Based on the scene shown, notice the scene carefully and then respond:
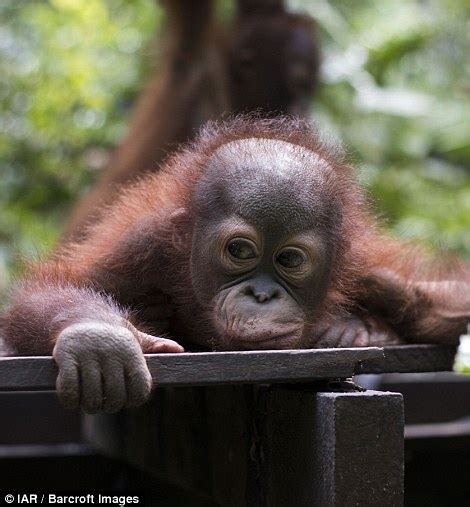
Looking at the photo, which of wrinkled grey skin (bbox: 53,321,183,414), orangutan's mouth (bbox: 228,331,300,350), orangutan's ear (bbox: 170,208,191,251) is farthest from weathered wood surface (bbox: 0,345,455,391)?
orangutan's ear (bbox: 170,208,191,251)

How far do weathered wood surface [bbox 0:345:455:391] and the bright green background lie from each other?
3.54 metres

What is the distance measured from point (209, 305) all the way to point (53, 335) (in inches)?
14.0

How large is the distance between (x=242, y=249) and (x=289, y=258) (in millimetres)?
91

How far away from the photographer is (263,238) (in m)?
1.91

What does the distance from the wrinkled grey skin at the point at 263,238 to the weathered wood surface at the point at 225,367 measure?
225mm

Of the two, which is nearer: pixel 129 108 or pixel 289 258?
pixel 289 258

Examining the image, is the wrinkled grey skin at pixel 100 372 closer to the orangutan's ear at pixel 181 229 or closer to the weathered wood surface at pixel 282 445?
the weathered wood surface at pixel 282 445

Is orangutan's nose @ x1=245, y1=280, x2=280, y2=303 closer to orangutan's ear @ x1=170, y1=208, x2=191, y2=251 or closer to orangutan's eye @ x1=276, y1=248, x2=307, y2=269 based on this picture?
orangutan's eye @ x1=276, y1=248, x2=307, y2=269

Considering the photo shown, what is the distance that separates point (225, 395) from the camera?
1.94m

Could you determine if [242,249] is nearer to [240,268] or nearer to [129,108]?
[240,268]

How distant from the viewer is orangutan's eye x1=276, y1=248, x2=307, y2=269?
192cm

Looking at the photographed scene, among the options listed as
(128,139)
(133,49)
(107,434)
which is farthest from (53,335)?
(133,49)

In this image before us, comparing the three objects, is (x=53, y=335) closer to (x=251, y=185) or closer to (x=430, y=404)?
(x=251, y=185)

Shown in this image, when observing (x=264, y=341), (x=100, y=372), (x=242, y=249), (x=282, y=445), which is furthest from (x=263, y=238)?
(x=100, y=372)
